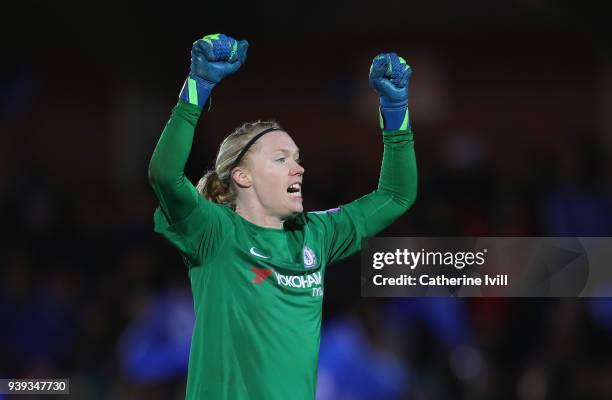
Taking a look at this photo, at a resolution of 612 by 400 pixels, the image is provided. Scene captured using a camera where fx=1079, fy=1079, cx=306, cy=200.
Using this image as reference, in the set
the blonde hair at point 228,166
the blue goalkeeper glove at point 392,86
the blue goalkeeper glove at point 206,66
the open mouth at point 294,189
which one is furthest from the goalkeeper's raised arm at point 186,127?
the blue goalkeeper glove at point 392,86

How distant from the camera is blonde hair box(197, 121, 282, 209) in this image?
3396mm

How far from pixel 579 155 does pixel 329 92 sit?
4067mm

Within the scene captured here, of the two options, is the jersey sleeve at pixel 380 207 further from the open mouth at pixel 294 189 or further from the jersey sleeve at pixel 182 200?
the jersey sleeve at pixel 182 200

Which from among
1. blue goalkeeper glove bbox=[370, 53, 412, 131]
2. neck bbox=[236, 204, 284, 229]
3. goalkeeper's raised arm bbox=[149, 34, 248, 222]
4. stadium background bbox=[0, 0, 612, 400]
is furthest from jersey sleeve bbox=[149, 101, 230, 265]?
stadium background bbox=[0, 0, 612, 400]

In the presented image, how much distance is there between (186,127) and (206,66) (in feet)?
0.66

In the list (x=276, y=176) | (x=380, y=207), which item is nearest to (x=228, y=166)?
(x=276, y=176)

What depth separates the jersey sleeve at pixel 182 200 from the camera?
2.97m

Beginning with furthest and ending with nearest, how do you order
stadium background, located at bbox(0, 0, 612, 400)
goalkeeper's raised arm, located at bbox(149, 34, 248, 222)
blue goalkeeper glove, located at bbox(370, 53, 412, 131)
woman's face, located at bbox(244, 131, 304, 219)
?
stadium background, located at bbox(0, 0, 612, 400) < blue goalkeeper glove, located at bbox(370, 53, 412, 131) < woman's face, located at bbox(244, 131, 304, 219) < goalkeeper's raised arm, located at bbox(149, 34, 248, 222)

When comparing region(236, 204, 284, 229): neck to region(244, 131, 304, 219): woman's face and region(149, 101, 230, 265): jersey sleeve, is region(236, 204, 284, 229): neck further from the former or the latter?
region(149, 101, 230, 265): jersey sleeve

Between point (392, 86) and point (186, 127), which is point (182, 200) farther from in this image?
point (392, 86)

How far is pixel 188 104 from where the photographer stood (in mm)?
3051

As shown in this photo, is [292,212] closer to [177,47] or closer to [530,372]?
[530,372]

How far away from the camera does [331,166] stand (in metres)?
7.86

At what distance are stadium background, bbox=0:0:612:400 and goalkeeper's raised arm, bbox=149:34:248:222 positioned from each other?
9.62 feet
